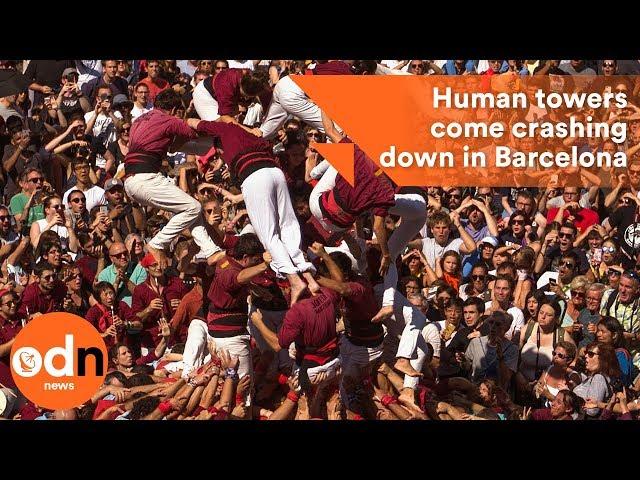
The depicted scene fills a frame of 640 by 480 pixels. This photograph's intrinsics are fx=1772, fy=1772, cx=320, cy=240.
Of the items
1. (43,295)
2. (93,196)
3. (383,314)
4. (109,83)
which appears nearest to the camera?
(383,314)

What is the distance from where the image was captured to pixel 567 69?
19.2 metres

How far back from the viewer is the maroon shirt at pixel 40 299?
19016 mm

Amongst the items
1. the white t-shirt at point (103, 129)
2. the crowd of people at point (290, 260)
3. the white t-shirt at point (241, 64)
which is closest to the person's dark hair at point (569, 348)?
the crowd of people at point (290, 260)

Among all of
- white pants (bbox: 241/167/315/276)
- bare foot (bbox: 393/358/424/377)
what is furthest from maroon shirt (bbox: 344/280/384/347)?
white pants (bbox: 241/167/315/276)

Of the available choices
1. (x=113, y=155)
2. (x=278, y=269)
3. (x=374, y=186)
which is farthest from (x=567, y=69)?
(x=113, y=155)

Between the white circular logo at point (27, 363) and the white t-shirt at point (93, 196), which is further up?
the white t-shirt at point (93, 196)

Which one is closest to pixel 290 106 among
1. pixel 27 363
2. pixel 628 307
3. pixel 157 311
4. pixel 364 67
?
pixel 364 67

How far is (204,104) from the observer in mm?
19094

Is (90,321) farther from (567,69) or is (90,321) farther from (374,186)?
(567,69)

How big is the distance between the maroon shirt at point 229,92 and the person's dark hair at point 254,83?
54 mm

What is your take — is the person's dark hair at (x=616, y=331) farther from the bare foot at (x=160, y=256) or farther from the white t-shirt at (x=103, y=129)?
the white t-shirt at (x=103, y=129)

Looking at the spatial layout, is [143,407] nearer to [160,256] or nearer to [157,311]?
[157,311]

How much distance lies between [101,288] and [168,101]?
215 cm

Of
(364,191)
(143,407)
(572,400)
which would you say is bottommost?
(572,400)
